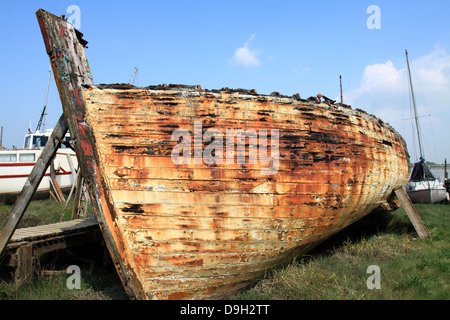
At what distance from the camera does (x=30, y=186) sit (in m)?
4.30

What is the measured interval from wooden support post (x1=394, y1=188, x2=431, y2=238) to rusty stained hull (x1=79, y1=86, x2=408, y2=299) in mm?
3706

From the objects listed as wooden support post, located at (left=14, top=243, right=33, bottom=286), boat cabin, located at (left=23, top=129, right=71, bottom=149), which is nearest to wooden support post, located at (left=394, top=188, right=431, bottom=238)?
wooden support post, located at (left=14, top=243, right=33, bottom=286)

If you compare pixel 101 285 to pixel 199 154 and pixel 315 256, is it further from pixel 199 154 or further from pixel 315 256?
pixel 315 256

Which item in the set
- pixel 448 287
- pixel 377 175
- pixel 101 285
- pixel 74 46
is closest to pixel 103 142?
pixel 74 46

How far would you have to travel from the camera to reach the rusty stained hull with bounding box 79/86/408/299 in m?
3.46

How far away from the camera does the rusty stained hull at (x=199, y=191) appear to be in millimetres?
3455

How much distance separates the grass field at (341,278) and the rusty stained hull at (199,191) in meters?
0.37

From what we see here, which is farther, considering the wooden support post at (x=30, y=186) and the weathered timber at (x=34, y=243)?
the weathered timber at (x=34, y=243)

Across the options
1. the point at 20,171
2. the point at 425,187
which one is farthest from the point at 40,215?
the point at 425,187

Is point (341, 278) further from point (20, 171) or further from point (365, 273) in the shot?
point (20, 171)

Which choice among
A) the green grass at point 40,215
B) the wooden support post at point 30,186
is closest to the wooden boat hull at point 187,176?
the wooden support post at point 30,186

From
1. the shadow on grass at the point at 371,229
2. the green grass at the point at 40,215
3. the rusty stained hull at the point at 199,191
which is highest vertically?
the rusty stained hull at the point at 199,191

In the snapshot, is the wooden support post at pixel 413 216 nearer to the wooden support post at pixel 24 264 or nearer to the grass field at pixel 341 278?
the grass field at pixel 341 278

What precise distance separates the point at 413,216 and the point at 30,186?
720 centimetres
